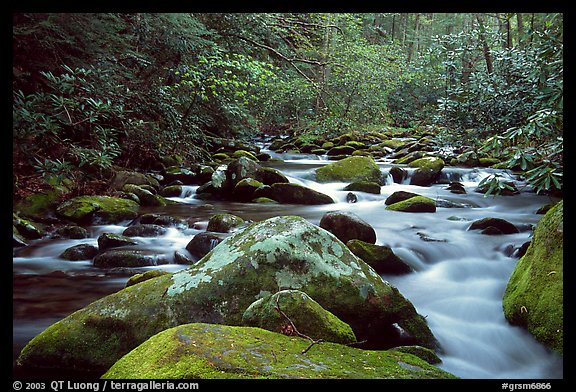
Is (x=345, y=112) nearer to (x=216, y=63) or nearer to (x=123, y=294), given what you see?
(x=216, y=63)

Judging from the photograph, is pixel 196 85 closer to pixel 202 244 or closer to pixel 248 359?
pixel 202 244

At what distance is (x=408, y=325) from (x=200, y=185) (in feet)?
26.6

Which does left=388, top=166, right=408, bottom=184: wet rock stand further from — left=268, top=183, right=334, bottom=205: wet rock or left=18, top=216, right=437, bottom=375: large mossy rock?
left=18, top=216, right=437, bottom=375: large mossy rock

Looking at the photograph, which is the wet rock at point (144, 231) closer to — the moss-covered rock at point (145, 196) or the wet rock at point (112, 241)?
the wet rock at point (112, 241)

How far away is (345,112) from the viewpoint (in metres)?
9.75

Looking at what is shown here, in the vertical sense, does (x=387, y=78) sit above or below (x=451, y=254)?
above

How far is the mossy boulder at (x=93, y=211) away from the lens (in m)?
6.86

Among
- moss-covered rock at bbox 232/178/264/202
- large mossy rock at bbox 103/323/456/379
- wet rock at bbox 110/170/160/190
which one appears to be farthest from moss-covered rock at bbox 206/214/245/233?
large mossy rock at bbox 103/323/456/379

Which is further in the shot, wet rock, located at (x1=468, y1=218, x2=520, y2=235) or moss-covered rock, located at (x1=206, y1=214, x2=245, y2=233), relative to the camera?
wet rock, located at (x1=468, y1=218, x2=520, y2=235)

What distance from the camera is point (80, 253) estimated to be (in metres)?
5.34

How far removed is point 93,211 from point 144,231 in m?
1.38

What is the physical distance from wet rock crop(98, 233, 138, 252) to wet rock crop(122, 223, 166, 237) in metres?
0.35

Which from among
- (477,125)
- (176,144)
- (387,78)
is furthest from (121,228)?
(387,78)

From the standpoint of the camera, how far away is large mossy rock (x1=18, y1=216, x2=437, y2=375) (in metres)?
2.70
